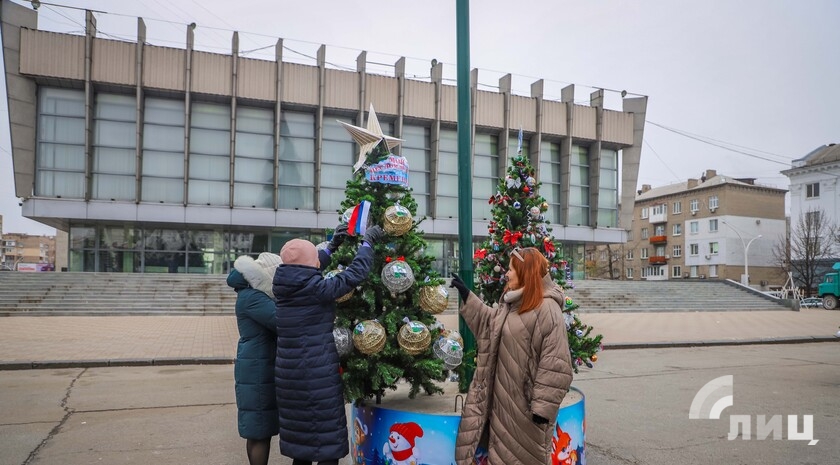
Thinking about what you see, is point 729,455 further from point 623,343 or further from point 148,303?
point 148,303

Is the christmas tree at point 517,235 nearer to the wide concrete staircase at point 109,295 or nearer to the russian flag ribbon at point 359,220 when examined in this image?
the russian flag ribbon at point 359,220

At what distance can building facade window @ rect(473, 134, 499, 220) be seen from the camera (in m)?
39.9

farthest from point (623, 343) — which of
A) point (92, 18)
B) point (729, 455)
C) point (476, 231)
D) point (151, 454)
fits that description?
point (92, 18)

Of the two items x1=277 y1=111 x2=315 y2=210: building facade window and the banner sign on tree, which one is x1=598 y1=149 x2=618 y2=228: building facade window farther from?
the banner sign on tree

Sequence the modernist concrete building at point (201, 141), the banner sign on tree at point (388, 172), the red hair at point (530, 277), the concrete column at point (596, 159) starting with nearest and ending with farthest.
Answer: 1. the red hair at point (530, 277)
2. the banner sign on tree at point (388, 172)
3. the modernist concrete building at point (201, 141)
4. the concrete column at point (596, 159)

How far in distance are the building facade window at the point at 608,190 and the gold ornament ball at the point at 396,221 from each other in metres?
40.6

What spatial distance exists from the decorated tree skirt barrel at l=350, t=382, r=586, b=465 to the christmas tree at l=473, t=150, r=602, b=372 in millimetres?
1555

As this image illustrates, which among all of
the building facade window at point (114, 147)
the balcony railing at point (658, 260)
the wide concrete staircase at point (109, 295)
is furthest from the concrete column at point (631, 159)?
the balcony railing at point (658, 260)

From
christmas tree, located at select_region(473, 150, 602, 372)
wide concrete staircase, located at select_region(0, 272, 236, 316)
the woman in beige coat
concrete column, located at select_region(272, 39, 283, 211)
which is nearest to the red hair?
the woman in beige coat

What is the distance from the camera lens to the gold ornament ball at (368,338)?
14.4 ft

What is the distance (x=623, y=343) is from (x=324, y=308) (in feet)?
42.7

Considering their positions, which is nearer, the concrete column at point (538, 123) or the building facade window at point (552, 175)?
the concrete column at point (538, 123)

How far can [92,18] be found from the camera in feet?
105

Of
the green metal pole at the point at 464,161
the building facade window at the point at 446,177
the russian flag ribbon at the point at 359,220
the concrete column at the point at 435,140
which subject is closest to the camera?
the russian flag ribbon at the point at 359,220
